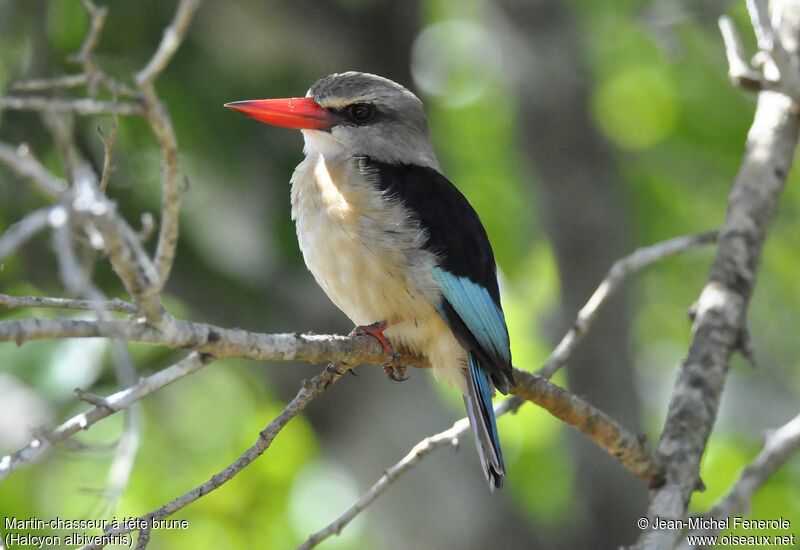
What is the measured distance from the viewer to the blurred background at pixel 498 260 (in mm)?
4871

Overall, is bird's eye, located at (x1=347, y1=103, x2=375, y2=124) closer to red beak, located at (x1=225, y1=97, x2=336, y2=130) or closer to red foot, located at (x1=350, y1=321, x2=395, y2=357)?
red beak, located at (x1=225, y1=97, x2=336, y2=130)

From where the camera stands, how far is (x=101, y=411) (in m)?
1.67

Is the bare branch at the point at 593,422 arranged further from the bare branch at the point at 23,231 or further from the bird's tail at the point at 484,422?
the bare branch at the point at 23,231

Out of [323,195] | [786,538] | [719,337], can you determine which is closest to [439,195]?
[323,195]

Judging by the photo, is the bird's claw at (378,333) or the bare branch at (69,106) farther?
the bird's claw at (378,333)

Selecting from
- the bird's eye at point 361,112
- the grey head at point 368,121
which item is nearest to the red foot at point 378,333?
the grey head at point 368,121

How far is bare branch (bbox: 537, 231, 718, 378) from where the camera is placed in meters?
2.91

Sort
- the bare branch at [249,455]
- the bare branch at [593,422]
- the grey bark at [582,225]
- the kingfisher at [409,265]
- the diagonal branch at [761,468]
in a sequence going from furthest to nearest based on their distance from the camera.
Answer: the grey bark at [582,225] < the kingfisher at [409,265] < the diagonal branch at [761,468] < the bare branch at [593,422] < the bare branch at [249,455]

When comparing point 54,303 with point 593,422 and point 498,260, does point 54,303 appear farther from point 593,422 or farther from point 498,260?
point 498,260

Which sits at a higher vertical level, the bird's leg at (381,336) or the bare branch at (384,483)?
the bird's leg at (381,336)

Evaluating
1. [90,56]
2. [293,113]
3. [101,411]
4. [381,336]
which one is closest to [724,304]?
[381,336]

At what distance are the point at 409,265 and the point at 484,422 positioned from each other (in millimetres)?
513

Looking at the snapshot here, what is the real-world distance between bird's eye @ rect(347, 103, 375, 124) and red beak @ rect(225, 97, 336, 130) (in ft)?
0.29

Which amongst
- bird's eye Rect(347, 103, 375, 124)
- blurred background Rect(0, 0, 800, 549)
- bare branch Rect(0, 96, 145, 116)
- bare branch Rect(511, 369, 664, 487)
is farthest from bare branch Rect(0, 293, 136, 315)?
blurred background Rect(0, 0, 800, 549)
